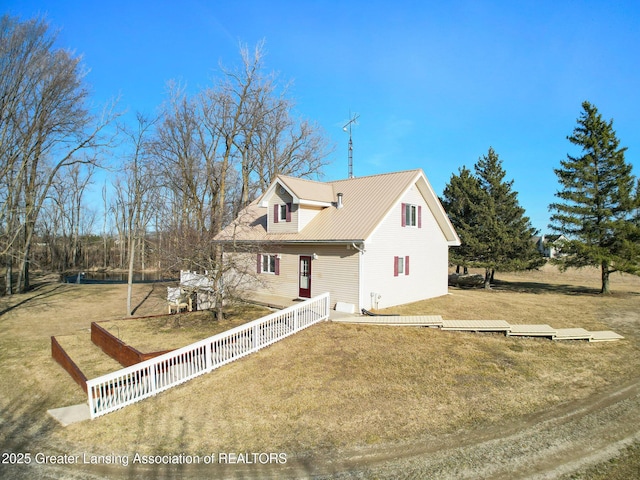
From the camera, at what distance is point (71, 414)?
784 cm

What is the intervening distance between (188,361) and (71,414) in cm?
260

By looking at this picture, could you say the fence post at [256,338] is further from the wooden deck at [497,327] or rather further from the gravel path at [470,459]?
the gravel path at [470,459]

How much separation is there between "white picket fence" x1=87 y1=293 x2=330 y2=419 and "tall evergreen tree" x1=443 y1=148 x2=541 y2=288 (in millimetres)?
16524

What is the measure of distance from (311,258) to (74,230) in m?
46.3

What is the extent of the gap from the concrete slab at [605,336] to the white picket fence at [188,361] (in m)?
8.74

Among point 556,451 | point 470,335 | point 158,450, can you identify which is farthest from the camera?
point 470,335

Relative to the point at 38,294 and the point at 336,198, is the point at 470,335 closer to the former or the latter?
the point at 336,198

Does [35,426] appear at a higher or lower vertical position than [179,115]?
lower

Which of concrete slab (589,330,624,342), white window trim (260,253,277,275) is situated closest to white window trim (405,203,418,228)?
white window trim (260,253,277,275)

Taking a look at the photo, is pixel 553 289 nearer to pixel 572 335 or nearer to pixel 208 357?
pixel 572 335

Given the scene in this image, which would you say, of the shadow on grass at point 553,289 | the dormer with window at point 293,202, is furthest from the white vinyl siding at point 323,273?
the shadow on grass at point 553,289

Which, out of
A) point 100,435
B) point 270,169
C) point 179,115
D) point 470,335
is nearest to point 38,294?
point 179,115

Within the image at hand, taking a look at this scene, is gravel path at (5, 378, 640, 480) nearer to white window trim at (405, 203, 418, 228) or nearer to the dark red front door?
the dark red front door

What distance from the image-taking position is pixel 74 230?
49.8 m
